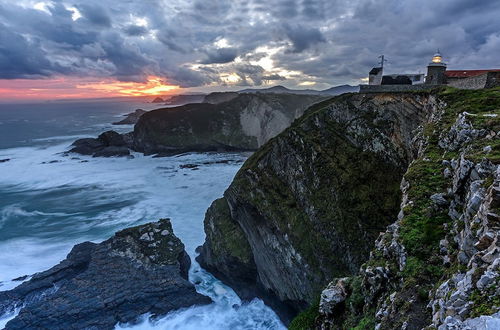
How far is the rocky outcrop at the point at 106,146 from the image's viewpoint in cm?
7450

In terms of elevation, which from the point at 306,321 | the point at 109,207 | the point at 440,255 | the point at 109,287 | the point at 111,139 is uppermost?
the point at 440,255

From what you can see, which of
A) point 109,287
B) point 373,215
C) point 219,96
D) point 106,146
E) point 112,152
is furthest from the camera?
point 219,96

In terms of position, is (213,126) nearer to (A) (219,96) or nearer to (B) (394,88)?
(B) (394,88)

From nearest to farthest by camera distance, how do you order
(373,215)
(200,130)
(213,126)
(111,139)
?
(373,215) < (111,139) < (200,130) < (213,126)

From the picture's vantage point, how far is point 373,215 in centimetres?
1950

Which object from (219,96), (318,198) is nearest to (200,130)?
(318,198)

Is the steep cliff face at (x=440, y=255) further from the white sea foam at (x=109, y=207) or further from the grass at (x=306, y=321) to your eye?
the white sea foam at (x=109, y=207)

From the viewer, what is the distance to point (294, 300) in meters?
20.1

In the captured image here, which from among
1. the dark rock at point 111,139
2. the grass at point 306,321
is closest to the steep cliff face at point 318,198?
the grass at point 306,321

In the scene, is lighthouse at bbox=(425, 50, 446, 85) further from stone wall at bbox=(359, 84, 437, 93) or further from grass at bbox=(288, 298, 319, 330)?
grass at bbox=(288, 298, 319, 330)

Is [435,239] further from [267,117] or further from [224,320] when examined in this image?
[267,117]

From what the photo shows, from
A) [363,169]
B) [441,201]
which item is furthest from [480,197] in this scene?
[363,169]

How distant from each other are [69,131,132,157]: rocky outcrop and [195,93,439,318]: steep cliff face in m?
55.7

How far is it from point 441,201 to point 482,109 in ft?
27.9
